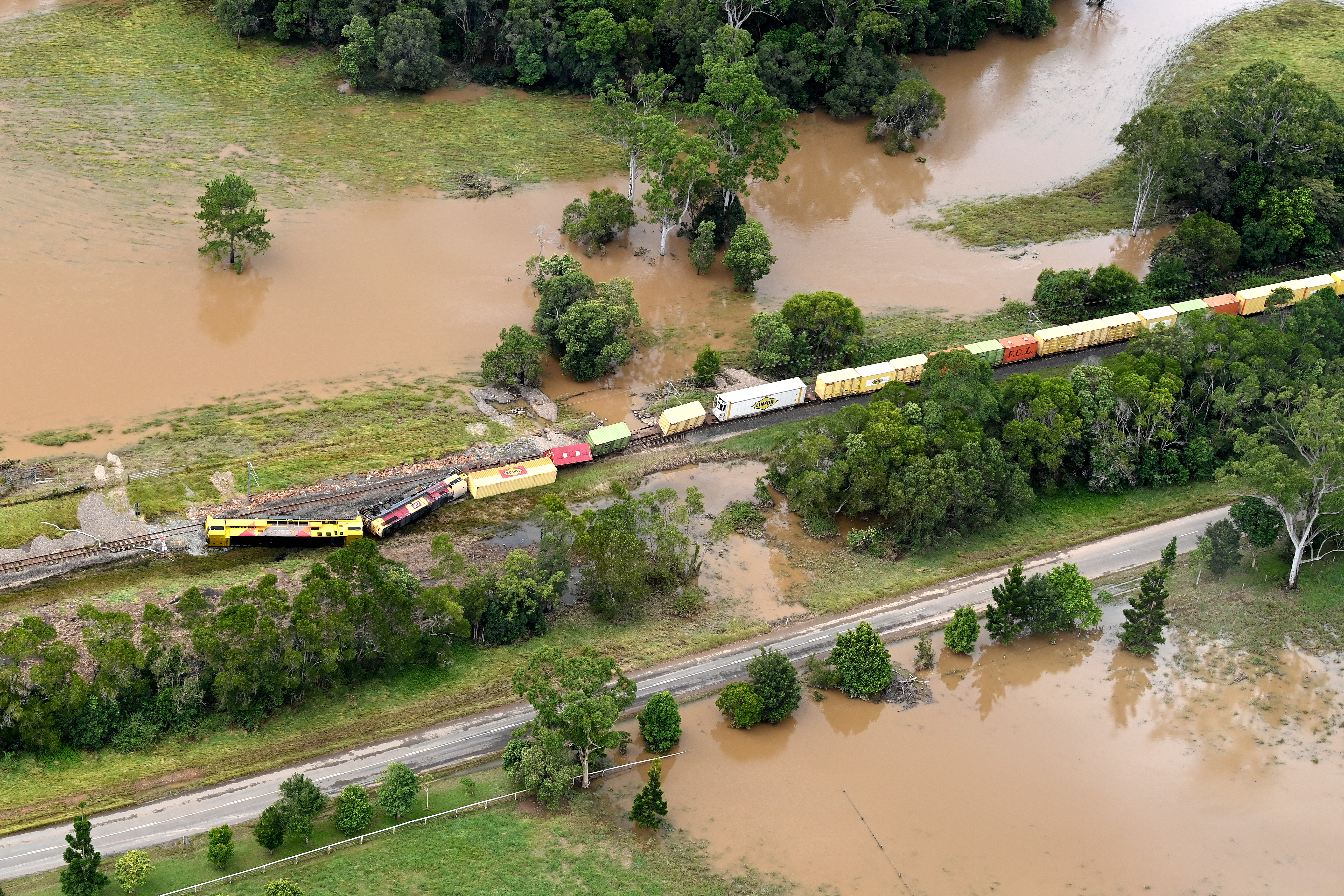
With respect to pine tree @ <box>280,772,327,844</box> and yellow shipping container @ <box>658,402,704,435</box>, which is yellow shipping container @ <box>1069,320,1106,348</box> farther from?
pine tree @ <box>280,772,327,844</box>

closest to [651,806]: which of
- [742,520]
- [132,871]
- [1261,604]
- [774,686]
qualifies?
[774,686]

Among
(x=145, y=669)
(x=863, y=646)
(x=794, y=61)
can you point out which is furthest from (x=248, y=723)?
(x=794, y=61)

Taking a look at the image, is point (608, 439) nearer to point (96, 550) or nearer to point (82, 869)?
A: point (96, 550)

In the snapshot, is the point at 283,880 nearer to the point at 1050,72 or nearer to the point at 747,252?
the point at 747,252

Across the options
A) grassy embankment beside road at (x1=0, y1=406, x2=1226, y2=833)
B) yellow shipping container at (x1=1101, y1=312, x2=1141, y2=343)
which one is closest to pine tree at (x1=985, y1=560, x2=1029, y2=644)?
grassy embankment beside road at (x1=0, y1=406, x2=1226, y2=833)

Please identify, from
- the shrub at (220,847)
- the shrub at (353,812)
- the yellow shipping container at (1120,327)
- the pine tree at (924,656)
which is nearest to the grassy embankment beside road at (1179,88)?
the yellow shipping container at (1120,327)
